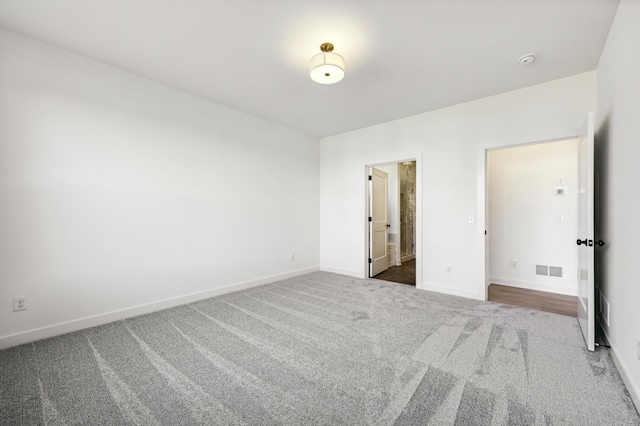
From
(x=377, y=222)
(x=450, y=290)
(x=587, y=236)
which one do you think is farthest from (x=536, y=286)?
(x=377, y=222)

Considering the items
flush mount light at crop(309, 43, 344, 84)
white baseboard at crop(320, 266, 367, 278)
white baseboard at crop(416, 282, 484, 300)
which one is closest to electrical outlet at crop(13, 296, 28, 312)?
flush mount light at crop(309, 43, 344, 84)

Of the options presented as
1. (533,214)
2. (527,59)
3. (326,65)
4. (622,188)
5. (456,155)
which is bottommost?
(533,214)

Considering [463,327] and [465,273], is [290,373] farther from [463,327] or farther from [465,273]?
[465,273]

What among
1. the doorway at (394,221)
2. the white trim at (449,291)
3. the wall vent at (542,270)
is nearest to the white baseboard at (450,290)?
the white trim at (449,291)

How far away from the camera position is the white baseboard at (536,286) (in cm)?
394

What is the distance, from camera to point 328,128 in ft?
16.5

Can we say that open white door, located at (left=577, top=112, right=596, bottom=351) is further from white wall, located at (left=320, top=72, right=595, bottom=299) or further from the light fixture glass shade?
the light fixture glass shade

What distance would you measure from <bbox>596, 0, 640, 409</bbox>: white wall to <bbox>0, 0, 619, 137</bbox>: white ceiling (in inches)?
14.7

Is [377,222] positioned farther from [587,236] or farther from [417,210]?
[587,236]

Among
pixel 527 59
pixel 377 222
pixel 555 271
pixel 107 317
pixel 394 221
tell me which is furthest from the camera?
pixel 394 221

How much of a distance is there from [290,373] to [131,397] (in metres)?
1.02

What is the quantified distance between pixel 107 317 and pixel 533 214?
5.90 metres

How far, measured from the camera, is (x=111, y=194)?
9.53ft

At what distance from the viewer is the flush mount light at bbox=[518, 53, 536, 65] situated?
2.68 metres
